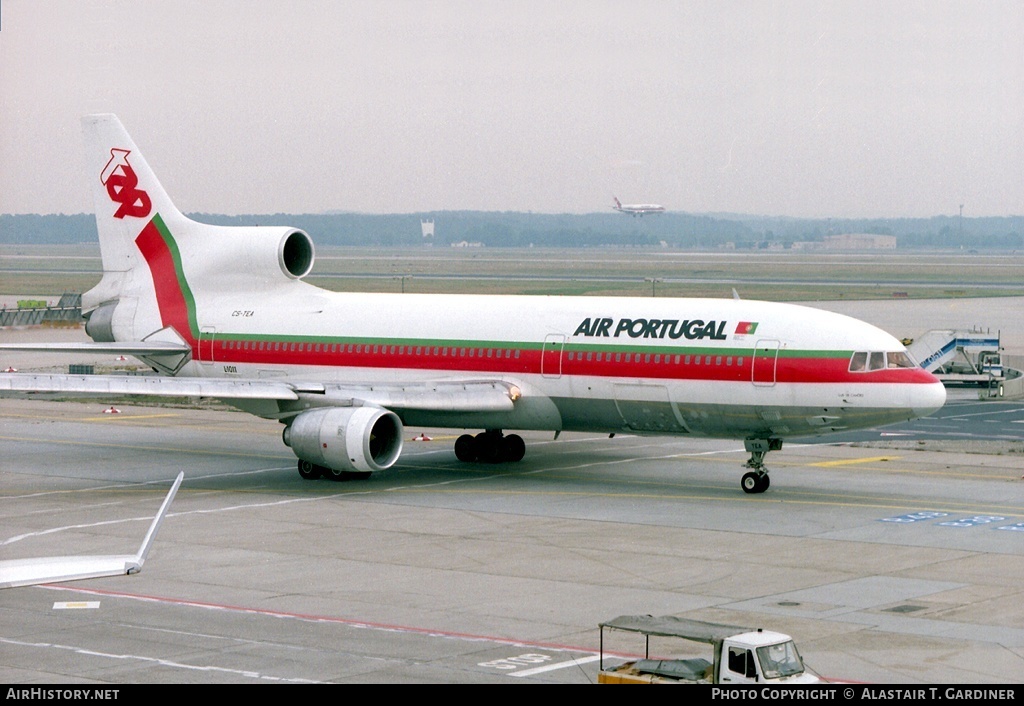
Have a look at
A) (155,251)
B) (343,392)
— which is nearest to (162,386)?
(343,392)

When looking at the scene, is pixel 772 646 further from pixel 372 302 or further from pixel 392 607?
pixel 372 302

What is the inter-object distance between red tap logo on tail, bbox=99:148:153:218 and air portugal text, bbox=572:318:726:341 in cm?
1607

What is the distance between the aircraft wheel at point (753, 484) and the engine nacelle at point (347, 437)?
9152mm

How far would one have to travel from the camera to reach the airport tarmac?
21984 millimetres

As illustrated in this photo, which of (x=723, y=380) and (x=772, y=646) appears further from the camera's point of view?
(x=723, y=380)

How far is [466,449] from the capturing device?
4519 cm

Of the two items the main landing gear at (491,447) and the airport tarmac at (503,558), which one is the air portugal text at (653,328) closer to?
the airport tarmac at (503,558)

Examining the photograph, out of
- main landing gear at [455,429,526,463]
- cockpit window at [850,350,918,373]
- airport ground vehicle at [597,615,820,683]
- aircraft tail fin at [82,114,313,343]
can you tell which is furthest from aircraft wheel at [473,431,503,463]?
airport ground vehicle at [597,615,820,683]

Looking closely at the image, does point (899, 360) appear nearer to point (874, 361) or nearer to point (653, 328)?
point (874, 361)

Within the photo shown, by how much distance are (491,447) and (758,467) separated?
9173 millimetres
